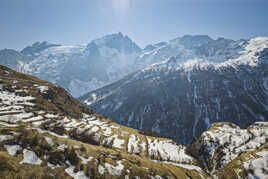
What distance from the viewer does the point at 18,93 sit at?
93.0 metres

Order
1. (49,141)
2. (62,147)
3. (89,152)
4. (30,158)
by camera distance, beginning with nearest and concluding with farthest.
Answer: (30,158)
(49,141)
(62,147)
(89,152)

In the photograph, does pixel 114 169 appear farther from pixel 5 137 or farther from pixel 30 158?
pixel 5 137

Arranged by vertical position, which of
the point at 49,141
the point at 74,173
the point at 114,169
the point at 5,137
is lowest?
the point at 114,169

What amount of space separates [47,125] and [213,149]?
85.6m

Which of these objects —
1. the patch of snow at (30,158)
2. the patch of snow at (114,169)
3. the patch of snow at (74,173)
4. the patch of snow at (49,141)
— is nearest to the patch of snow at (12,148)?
the patch of snow at (30,158)

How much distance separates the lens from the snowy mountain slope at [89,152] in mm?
27203

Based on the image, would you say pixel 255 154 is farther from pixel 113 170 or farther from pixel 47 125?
pixel 47 125

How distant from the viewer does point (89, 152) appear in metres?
37.7

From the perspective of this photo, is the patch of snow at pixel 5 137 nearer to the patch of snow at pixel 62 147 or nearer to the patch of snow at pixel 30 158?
the patch of snow at pixel 30 158

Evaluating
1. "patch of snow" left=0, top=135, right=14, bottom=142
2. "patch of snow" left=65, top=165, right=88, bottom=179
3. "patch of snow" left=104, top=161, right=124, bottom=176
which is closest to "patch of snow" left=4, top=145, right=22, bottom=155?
"patch of snow" left=0, top=135, right=14, bottom=142

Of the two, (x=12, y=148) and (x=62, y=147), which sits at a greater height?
(x=12, y=148)

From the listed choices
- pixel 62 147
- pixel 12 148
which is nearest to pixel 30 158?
pixel 12 148

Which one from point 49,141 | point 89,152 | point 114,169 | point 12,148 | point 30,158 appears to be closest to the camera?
point 30,158

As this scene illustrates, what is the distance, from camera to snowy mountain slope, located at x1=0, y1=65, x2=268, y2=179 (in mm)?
27203
